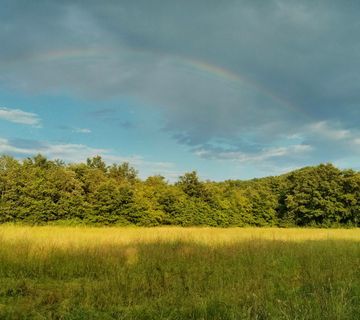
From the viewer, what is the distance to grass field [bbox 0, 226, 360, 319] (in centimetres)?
530

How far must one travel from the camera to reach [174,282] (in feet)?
25.0

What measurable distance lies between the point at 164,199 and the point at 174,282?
1360 inches

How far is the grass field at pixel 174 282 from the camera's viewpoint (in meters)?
5.30

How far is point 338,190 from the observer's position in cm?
5178

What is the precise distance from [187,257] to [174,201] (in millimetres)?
31207

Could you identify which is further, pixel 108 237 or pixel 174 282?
pixel 108 237

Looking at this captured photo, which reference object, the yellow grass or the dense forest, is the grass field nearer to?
the yellow grass

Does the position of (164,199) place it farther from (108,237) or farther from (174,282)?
(174,282)

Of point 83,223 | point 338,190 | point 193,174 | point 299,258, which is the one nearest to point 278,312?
point 299,258

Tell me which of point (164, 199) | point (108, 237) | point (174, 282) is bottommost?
point (174, 282)

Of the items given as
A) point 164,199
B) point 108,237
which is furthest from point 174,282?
point 164,199

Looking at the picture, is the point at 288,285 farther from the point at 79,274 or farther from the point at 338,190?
the point at 338,190

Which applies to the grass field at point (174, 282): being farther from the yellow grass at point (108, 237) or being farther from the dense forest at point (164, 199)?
the dense forest at point (164, 199)

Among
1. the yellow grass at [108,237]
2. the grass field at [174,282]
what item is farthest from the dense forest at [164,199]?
the grass field at [174,282]
